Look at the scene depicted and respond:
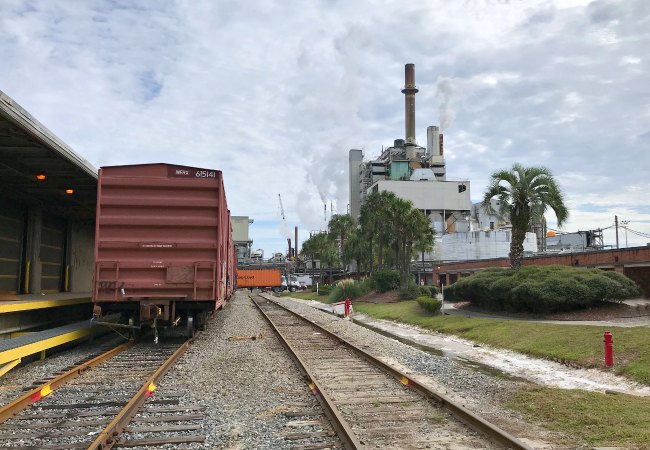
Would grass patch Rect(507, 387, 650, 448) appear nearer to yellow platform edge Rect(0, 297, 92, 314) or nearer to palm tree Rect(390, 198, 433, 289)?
yellow platform edge Rect(0, 297, 92, 314)

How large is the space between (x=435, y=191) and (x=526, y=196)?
93.9 meters

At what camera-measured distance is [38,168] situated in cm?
1468

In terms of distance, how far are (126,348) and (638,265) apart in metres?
21.2

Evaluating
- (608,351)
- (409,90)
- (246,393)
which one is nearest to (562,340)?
(608,351)

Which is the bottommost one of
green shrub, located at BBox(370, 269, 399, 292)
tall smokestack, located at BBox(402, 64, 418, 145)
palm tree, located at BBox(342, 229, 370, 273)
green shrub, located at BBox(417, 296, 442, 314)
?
green shrub, located at BBox(417, 296, 442, 314)

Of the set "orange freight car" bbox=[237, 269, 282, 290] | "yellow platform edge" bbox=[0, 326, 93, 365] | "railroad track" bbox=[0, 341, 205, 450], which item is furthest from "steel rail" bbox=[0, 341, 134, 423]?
"orange freight car" bbox=[237, 269, 282, 290]

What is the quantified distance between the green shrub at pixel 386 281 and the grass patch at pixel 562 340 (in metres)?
19.0

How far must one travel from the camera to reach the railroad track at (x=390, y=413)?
21.2 feet

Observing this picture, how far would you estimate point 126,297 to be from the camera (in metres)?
13.4

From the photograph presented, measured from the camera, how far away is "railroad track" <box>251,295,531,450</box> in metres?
6.46

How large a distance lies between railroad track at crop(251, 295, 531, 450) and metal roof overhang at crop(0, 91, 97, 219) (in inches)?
288

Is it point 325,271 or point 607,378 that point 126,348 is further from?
point 325,271

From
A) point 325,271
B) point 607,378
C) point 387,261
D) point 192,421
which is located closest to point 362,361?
point 607,378

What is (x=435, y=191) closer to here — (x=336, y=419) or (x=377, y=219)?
(x=377, y=219)
